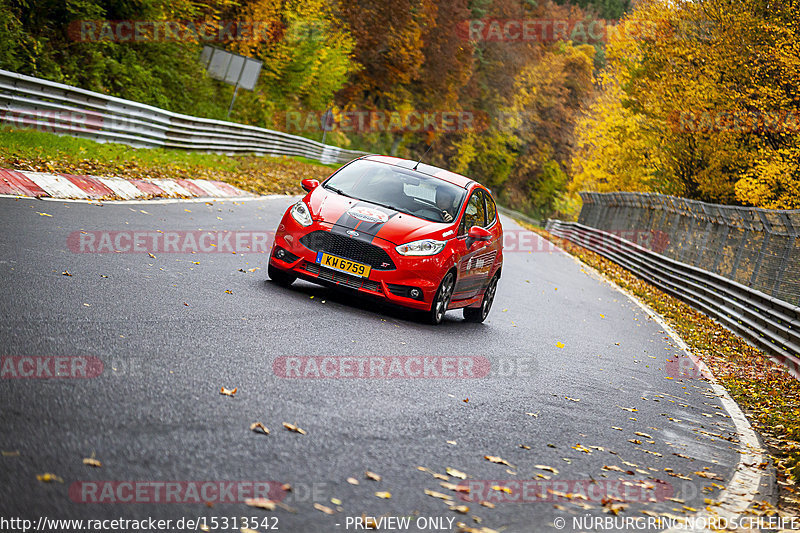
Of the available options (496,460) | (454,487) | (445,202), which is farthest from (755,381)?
(454,487)

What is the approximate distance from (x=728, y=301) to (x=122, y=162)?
12.2 meters

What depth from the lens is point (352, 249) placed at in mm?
10312

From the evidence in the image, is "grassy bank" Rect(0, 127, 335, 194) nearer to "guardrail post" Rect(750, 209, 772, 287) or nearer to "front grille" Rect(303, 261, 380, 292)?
"front grille" Rect(303, 261, 380, 292)

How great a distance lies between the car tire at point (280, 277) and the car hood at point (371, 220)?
806mm

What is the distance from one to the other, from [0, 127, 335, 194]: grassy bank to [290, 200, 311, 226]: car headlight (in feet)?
18.6

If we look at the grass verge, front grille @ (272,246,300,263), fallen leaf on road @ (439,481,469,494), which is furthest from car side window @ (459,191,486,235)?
fallen leaf on road @ (439,481,469,494)

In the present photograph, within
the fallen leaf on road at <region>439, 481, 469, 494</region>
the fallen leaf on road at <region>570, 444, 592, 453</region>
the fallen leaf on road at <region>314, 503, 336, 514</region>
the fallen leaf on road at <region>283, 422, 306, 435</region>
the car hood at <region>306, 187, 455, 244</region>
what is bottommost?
the fallen leaf on road at <region>570, 444, 592, 453</region>

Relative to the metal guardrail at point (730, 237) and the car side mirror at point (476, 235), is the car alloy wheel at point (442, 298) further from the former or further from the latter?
the metal guardrail at point (730, 237)

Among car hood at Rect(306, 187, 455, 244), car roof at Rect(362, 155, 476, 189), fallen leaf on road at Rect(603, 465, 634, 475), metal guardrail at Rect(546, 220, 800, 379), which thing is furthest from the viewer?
metal guardrail at Rect(546, 220, 800, 379)

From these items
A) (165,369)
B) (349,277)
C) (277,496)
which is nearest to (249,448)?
(277,496)

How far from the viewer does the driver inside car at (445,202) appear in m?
11.2

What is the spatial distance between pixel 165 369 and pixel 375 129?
63787 millimetres

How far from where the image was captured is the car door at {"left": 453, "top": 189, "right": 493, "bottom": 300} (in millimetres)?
11258

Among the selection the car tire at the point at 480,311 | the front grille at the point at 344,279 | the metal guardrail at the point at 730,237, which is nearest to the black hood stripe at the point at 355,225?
the front grille at the point at 344,279
